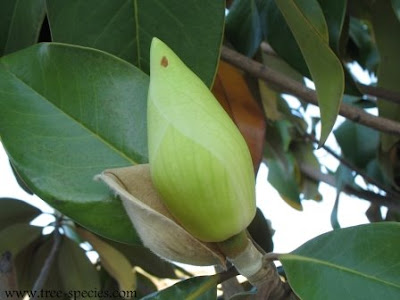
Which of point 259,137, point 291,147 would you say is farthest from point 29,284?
point 291,147

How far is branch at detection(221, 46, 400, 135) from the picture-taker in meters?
0.73

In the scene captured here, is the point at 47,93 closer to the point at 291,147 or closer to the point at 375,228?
the point at 375,228

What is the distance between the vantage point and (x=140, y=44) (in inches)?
21.7

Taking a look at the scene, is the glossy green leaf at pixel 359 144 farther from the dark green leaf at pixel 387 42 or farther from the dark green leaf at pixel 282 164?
the dark green leaf at pixel 387 42

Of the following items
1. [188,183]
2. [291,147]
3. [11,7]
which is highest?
[11,7]

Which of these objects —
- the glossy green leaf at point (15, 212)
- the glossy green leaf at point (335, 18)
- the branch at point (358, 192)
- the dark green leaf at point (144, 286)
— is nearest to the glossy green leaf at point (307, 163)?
the branch at point (358, 192)

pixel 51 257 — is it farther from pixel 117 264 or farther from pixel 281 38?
pixel 281 38

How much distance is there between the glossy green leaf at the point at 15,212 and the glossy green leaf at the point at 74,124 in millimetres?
516

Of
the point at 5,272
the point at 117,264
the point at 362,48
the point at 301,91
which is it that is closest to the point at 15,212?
the point at 117,264

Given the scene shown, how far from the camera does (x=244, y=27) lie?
2.76ft

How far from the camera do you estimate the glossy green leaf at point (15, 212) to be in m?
0.97

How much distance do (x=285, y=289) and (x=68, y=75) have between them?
257 millimetres

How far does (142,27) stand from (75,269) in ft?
1.93

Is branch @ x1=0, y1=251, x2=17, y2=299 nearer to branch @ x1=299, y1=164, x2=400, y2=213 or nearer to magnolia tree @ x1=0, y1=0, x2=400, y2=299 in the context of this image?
magnolia tree @ x1=0, y1=0, x2=400, y2=299
